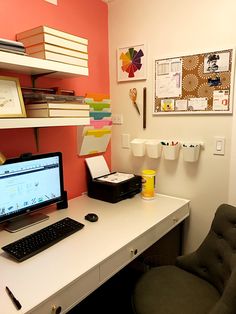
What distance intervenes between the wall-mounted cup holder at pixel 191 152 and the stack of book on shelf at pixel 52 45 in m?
0.91

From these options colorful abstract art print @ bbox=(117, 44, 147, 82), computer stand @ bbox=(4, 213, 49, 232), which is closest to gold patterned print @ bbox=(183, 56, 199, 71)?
Answer: colorful abstract art print @ bbox=(117, 44, 147, 82)

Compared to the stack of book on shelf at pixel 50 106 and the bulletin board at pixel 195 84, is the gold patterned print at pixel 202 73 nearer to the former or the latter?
the bulletin board at pixel 195 84

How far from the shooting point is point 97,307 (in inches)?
75.9

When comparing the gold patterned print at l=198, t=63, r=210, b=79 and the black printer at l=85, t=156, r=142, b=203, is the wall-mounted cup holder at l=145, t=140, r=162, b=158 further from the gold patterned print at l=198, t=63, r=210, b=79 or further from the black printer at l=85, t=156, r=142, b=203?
→ the gold patterned print at l=198, t=63, r=210, b=79

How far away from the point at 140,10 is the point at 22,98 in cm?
122

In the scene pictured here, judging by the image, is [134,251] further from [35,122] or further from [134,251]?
[35,122]

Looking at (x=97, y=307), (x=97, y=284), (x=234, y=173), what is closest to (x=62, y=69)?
(x=97, y=284)

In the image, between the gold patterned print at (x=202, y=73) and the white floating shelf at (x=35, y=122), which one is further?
the gold patterned print at (x=202, y=73)

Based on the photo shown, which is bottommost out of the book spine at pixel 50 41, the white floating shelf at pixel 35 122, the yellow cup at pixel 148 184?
the yellow cup at pixel 148 184

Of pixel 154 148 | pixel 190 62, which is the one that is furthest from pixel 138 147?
pixel 190 62

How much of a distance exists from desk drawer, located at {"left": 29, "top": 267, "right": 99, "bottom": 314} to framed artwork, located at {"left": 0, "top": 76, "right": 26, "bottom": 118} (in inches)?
33.2

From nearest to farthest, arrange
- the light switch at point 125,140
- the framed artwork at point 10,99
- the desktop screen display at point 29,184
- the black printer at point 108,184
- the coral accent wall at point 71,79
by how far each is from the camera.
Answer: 1. the framed artwork at point 10,99
2. the desktop screen display at point 29,184
3. the coral accent wall at point 71,79
4. the black printer at point 108,184
5. the light switch at point 125,140

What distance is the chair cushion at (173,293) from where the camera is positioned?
4.22ft

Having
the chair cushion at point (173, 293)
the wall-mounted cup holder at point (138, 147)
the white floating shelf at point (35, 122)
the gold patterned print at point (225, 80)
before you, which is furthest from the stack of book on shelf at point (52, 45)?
the chair cushion at point (173, 293)
